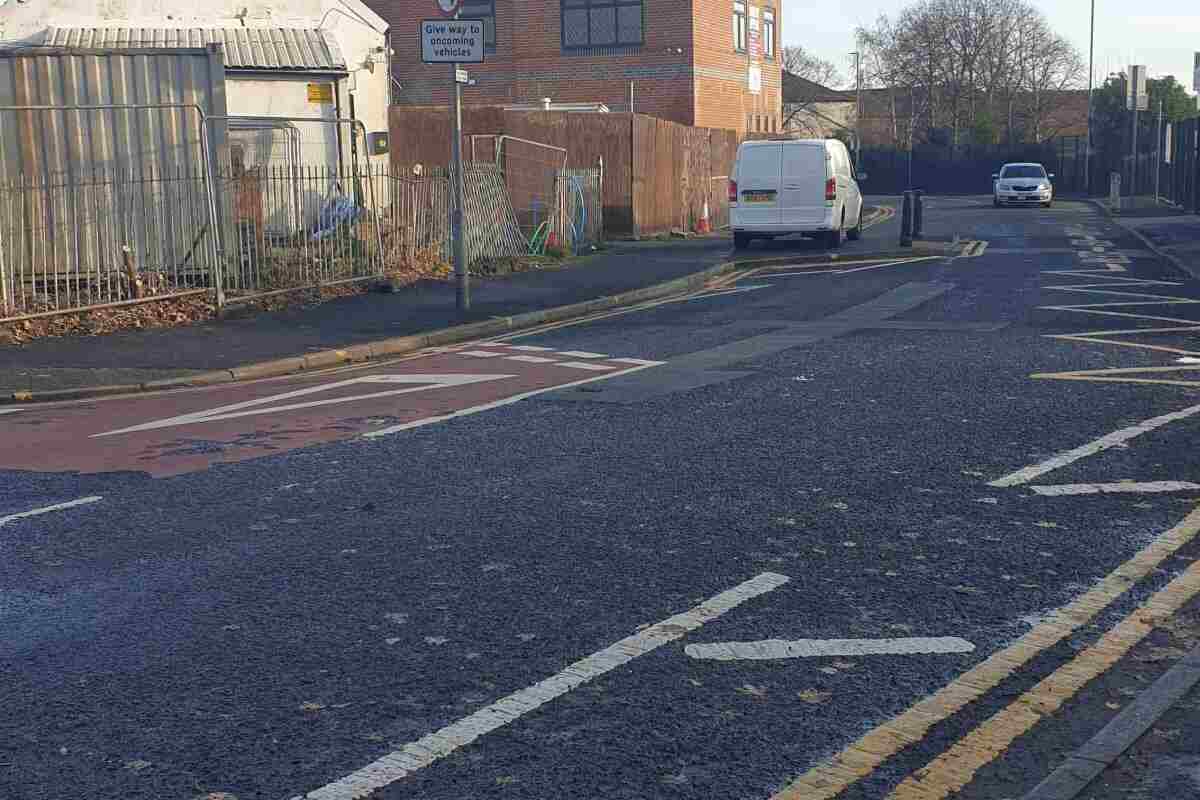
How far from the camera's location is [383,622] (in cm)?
502

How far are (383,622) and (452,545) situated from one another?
1.05 m

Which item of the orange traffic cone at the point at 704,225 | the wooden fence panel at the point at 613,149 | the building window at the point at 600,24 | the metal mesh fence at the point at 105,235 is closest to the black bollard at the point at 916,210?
the wooden fence panel at the point at 613,149

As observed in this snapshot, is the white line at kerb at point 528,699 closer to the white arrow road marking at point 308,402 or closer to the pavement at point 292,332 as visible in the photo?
the white arrow road marking at point 308,402

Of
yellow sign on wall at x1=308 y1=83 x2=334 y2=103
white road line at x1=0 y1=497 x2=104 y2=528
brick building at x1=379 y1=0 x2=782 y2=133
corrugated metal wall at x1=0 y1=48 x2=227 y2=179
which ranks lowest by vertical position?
white road line at x1=0 y1=497 x2=104 y2=528

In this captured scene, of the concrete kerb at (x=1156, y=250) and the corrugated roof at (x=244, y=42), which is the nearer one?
the concrete kerb at (x=1156, y=250)

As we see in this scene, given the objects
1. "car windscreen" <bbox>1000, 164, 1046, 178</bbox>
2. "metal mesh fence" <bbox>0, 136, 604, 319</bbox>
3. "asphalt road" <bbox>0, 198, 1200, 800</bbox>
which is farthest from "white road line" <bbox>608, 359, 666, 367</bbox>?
"car windscreen" <bbox>1000, 164, 1046, 178</bbox>

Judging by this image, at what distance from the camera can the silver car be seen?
47000 mm

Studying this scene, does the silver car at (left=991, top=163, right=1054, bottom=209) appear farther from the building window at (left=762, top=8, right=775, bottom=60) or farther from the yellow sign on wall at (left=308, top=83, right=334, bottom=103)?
the yellow sign on wall at (left=308, top=83, right=334, bottom=103)

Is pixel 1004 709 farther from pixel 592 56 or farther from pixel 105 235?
pixel 592 56

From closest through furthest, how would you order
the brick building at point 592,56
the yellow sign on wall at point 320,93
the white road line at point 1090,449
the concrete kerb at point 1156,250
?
the white road line at point 1090,449 < the concrete kerb at point 1156,250 < the yellow sign on wall at point 320,93 < the brick building at point 592,56

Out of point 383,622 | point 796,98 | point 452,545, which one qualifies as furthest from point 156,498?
point 796,98

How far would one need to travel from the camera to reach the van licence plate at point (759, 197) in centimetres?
2519

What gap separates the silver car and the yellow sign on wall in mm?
31055

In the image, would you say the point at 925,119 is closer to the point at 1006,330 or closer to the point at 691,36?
the point at 691,36
